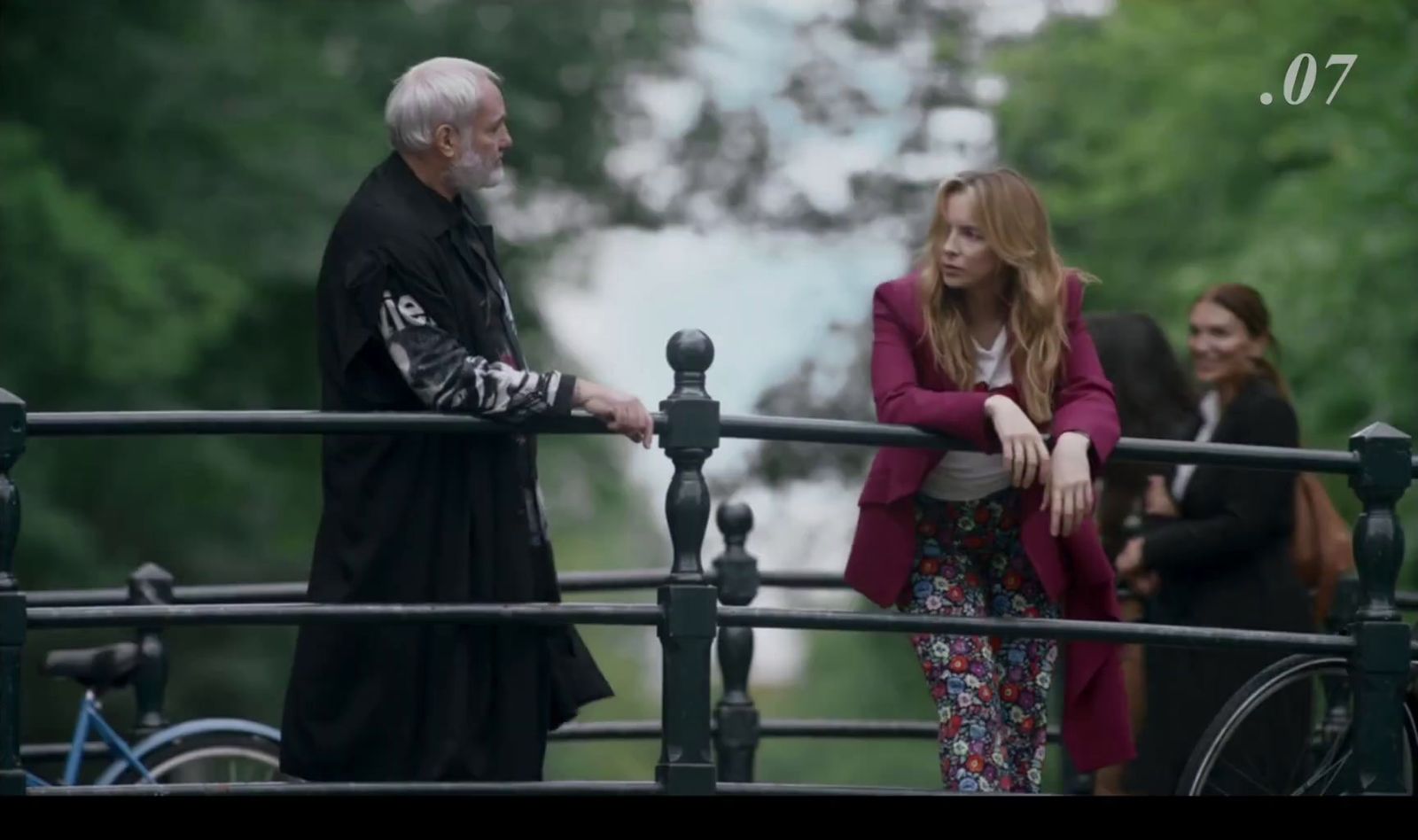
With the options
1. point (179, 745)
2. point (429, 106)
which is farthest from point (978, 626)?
point (179, 745)

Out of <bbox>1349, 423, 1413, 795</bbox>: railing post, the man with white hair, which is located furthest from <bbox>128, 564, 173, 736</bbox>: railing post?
<bbox>1349, 423, 1413, 795</bbox>: railing post

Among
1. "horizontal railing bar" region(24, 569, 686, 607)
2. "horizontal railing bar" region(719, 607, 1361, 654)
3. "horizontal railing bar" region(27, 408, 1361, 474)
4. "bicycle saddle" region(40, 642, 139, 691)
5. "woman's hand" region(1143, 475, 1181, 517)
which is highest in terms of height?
"horizontal railing bar" region(27, 408, 1361, 474)

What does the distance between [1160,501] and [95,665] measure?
126 inches

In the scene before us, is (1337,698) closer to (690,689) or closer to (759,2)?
(690,689)

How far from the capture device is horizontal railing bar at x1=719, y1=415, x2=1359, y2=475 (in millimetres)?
5973

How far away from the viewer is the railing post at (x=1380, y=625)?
6.46 meters

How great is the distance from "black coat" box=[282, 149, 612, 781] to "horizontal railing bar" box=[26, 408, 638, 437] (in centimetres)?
12

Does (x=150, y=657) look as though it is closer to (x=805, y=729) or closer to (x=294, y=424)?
(x=294, y=424)

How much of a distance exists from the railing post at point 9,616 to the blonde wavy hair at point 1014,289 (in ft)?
7.09

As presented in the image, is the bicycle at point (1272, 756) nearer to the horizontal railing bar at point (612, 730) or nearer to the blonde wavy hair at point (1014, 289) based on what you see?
the blonde wavy hair at point (1014, 289)

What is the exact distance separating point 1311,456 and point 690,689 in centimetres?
171

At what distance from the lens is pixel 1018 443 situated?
588 centimetres

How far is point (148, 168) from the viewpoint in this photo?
20.4 m

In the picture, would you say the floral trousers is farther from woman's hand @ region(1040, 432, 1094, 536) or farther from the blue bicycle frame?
the blue bicycle frame
